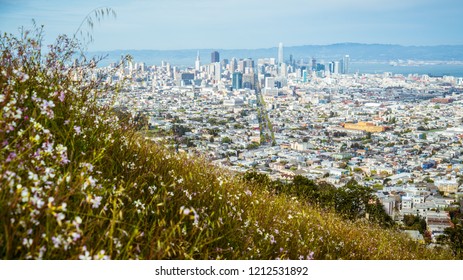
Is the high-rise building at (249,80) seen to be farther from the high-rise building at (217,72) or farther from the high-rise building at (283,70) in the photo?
the high-rise building at (217,72)

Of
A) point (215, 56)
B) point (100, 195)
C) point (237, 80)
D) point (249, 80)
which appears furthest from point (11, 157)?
point (249, 80)

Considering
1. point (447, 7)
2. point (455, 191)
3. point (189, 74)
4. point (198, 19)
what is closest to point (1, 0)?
point (198, 19)

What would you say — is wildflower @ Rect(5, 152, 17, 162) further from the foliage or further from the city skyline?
the foliage

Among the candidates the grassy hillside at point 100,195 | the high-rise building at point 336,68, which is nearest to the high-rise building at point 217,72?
the high-rise building at point 336,68

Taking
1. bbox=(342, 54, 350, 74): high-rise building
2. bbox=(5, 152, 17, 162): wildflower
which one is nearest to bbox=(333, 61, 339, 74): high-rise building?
bbox=(342, 54, 350, 74): high-rise building

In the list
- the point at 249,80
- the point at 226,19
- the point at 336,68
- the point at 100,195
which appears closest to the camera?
the point at 100,195

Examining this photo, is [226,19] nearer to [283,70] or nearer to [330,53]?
[330,53]
